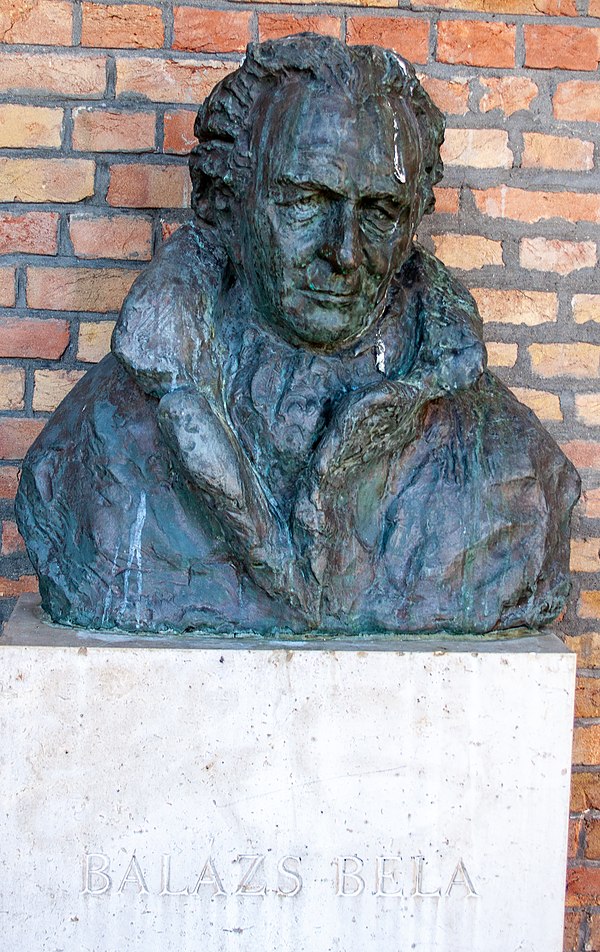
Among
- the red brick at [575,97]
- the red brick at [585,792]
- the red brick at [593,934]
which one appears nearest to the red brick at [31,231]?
the red brick at [575,97]

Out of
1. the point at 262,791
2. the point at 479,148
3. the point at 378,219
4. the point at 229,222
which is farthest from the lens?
the point at 479,148

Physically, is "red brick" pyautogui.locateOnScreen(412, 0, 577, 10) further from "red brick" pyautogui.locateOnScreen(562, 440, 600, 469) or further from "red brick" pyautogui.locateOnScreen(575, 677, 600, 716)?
"red brick" pyautogui.locateOnScreen(575, 677, 600, 716)

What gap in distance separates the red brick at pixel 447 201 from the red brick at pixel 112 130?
29.4 inches

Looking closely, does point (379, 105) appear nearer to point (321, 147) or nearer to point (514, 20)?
point (321, 147)

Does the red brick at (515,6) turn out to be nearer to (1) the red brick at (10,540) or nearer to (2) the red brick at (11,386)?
(2) the red brick at (11,386)

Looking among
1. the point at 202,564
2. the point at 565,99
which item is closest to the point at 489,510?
the point at 202,564

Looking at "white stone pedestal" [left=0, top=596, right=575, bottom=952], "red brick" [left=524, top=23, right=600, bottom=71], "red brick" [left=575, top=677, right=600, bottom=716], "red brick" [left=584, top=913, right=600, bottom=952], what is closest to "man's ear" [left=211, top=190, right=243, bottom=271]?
"white stone pedestal" [left=0, top=596, right=575, bottom=952]

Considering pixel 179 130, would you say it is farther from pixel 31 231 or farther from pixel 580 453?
pixel 580 453

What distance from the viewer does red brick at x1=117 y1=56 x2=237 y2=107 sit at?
320cm

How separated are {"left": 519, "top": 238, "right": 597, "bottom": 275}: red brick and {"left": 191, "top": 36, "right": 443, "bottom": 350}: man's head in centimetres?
103

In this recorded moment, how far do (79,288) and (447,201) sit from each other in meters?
0.98

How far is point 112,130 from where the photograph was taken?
3.21 m

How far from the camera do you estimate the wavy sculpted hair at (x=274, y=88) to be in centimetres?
225

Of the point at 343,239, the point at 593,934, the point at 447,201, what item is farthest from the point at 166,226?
the point at 593,934
